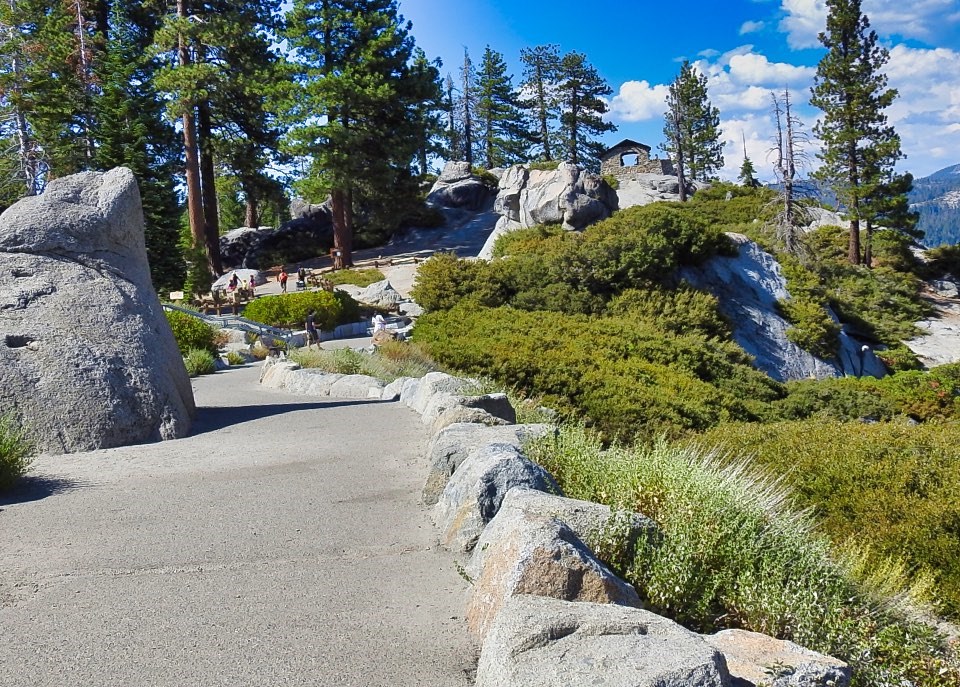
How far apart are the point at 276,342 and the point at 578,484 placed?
15.8 metres

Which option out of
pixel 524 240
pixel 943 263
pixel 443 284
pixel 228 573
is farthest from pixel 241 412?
pixel 943 263

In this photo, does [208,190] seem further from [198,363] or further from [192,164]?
[198,363]

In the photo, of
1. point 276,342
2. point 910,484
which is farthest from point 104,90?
point 910,484

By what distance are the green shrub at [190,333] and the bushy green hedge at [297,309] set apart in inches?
252

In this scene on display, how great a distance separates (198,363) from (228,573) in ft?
35.8

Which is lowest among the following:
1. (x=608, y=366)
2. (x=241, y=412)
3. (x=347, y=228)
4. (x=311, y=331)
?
(x=608, y=366)

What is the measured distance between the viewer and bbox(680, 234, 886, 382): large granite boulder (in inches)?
821

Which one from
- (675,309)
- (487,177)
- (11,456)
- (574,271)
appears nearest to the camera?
(11,456)

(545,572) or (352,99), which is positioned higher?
(352,99)

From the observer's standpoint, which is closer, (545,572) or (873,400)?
(545,572)

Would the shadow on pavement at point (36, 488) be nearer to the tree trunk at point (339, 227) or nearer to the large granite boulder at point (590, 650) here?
the large granite boulder at point (590, 650)

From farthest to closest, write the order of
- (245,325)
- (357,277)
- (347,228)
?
(347,228)
(357,277)
(245,325)

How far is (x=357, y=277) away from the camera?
33469mm

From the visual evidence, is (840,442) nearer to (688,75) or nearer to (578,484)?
(578,484)
